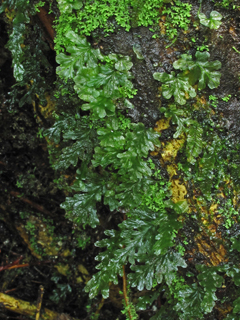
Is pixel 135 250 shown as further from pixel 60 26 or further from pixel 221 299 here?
pixel 60 26

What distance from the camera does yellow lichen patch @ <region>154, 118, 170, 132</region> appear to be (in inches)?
61.6

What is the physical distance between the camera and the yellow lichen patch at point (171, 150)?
158 cm

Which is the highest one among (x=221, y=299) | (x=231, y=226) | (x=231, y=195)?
(x=231, y=195)

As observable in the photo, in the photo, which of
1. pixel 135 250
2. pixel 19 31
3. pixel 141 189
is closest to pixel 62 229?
pixel 135 250

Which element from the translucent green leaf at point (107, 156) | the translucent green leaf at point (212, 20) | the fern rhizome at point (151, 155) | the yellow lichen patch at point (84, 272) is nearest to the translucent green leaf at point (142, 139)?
the fern rhizome at point (151, 155)

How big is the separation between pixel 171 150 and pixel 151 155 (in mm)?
124

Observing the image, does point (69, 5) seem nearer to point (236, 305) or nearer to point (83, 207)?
point (83, 207)

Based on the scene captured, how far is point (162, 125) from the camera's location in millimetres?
1571

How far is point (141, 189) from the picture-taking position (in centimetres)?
166

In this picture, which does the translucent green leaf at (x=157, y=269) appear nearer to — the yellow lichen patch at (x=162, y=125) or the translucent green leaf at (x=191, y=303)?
the translucent green leaf at (x=191, y=303)

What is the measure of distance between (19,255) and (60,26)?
1915 millimetres

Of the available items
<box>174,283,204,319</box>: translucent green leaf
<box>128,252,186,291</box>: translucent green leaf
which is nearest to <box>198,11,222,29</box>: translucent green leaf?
<box>128,252,186,291</box>: translucent green leaf

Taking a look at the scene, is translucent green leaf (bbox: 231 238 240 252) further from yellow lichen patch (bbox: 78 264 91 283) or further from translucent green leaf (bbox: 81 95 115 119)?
yellow lichen patch (bbox: 78 264 91 283)

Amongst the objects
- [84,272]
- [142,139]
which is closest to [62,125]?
[142,139]
